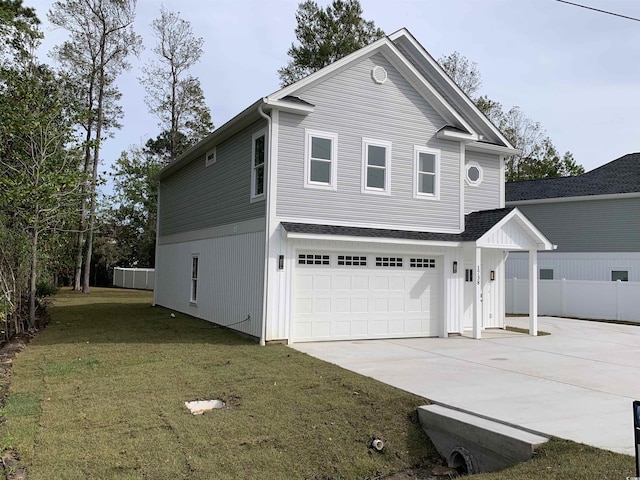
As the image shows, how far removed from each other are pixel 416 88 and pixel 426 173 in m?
2.21

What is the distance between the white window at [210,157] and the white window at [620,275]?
17388mm

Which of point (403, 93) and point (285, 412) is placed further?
point (403, 93)

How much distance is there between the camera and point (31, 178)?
43.3 feet

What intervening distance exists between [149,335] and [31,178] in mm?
5137

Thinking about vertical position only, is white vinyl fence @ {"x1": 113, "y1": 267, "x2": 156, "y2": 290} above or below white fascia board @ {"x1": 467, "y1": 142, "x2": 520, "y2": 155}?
below

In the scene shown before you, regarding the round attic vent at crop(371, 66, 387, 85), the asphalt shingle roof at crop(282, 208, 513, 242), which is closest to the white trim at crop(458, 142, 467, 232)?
the asphalt shingle roof at crop(282, 208, 513, 242)

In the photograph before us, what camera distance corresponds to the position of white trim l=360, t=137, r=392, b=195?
12.5 meters

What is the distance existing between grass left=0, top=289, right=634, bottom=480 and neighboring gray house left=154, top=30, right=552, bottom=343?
276 cm

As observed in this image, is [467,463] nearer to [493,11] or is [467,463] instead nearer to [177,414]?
[177,414]

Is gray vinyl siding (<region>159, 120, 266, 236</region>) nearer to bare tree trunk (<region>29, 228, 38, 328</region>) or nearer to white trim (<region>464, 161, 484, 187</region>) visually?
bare tree trunk (<region>29, 228, 38, 328</region>)

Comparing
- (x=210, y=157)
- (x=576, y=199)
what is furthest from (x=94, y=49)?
(x=576, y=199)

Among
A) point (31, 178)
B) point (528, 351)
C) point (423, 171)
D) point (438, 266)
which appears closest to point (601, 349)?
point (528, 351)

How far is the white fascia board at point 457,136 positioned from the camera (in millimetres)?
13423

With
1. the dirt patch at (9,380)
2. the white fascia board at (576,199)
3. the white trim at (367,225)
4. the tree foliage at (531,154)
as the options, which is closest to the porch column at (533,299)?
the white trim at (367,225)
